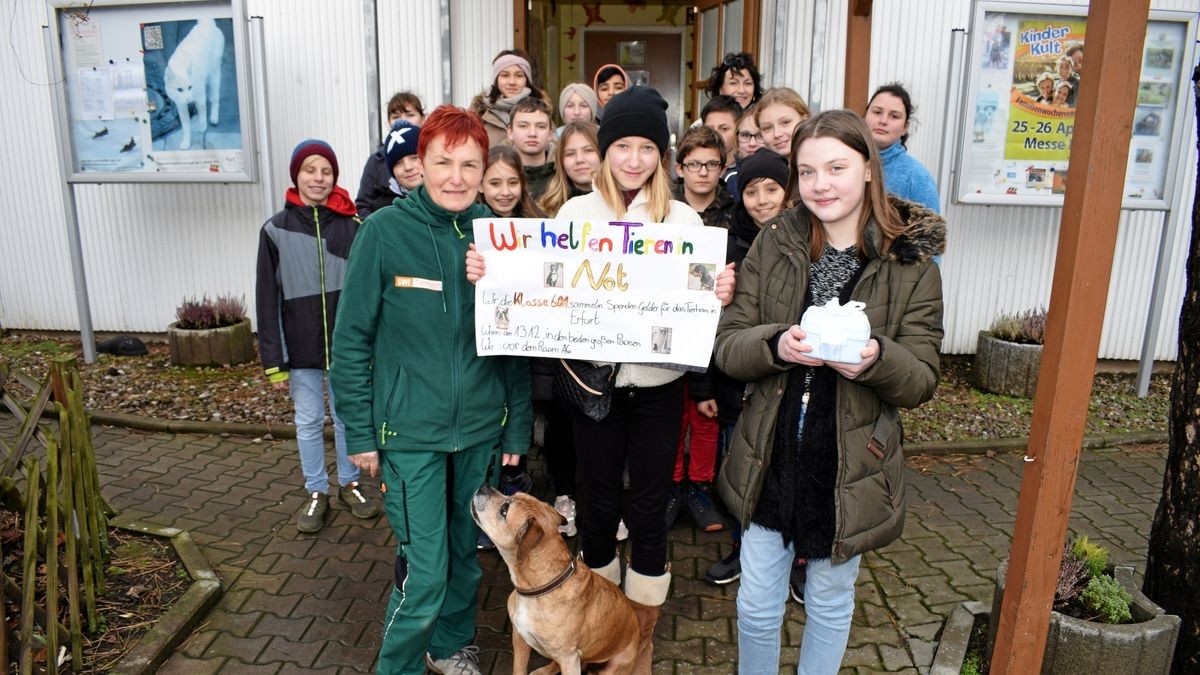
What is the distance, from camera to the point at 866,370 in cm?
231

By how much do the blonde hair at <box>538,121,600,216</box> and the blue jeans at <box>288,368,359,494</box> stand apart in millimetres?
1550

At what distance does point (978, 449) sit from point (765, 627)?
383 cm

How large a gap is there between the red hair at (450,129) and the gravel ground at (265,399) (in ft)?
13.2

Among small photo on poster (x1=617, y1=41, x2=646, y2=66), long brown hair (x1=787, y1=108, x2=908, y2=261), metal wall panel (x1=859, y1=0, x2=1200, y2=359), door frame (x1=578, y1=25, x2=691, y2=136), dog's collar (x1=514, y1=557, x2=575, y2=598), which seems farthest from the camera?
small photo on poster (x1=617, y1=41, x2=646, y2=66)

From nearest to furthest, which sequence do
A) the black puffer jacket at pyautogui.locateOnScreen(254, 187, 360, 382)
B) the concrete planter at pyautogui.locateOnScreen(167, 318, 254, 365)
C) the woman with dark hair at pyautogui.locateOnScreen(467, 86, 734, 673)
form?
the woman with dark hair at pyautogui.locateOnScreen(467, 86, 734, 673) → the black puffer jacket at pyautogui.locateOnScreen(254, 187, 360, 382) → the concrete planter at pyautogui.locateOnScreen(167, 318, 254, 365)

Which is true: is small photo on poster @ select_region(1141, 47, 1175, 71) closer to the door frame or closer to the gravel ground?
the gravel ground

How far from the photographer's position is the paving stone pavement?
11.1ft

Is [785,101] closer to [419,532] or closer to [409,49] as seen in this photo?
[419,532]

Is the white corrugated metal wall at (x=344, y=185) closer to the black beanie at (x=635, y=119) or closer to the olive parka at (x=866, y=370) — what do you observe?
the black beanie at (x=635, y=119)

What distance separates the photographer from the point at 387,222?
2.81 m

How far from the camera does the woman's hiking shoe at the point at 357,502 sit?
457cm

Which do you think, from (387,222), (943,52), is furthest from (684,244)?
(943,52)

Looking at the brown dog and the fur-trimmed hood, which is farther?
the brown dog

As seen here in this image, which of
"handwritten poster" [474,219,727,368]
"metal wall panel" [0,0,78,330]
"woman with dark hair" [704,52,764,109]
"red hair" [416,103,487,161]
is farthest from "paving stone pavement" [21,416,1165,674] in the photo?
"metal wall panel" [0,0,78,330]
